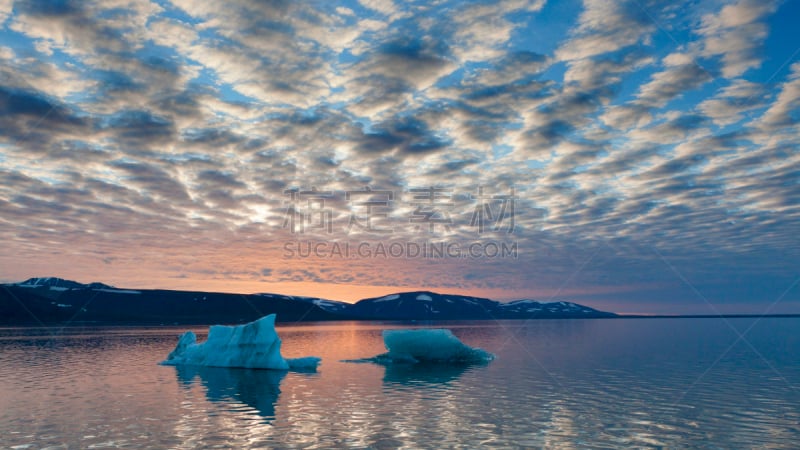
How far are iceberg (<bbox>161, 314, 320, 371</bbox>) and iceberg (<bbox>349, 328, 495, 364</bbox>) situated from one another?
24.6 feet

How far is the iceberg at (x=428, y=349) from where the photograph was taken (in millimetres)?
45156

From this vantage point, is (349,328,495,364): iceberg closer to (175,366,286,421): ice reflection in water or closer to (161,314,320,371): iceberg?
(161,314,320,371): iceberg

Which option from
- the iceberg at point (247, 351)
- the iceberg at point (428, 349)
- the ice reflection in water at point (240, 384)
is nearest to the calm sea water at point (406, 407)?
the ice reflection in water at point (240, 384)

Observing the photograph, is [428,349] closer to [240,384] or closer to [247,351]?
[247,351]

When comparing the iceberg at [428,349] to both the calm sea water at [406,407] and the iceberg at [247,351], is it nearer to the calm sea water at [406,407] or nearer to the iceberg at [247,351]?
the calm sea water at [406,407]

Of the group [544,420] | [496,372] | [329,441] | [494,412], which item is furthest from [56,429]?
[496,372]

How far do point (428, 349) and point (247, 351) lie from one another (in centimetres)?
1514

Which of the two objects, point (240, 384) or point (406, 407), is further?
point (240, 384)

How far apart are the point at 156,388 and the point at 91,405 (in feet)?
20.7

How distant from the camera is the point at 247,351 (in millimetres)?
41938

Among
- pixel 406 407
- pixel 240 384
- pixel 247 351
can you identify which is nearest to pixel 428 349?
pixel 247 351

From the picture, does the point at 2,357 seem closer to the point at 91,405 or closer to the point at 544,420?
the point at 91,405

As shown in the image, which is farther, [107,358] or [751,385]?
[107,358]

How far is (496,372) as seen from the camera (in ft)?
127
